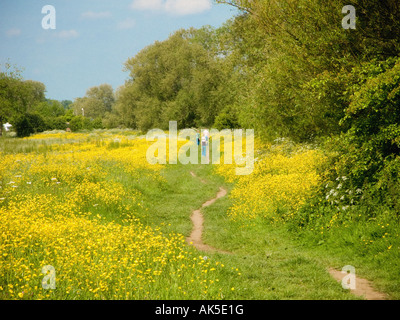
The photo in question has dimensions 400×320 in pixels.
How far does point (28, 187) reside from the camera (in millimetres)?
12086

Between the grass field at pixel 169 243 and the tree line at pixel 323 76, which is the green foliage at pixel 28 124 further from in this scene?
the grass field at pixel 169 243

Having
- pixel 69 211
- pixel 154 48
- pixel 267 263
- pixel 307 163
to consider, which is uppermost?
pixel 154 48

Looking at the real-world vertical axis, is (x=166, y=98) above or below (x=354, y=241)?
above

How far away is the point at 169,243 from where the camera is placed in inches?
283

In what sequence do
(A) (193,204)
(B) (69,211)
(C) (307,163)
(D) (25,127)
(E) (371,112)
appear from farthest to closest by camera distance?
(D) (25,127) → (A) (193,204) → (C) (307,163) → (B) (69,211) → (E) (371,112)

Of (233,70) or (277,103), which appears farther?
(233,70)

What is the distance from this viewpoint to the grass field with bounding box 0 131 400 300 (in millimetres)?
5723

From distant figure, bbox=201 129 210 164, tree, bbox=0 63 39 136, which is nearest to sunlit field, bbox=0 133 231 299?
distant figure, bbox=201 129 210 164

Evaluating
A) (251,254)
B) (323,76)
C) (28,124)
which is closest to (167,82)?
(28,124)

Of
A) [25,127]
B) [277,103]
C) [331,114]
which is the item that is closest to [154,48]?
[25,127]
